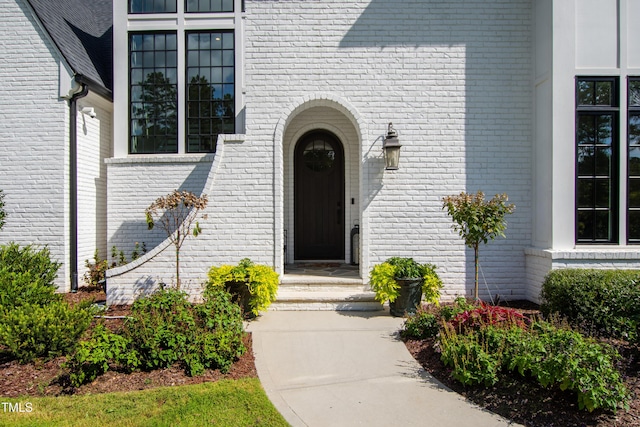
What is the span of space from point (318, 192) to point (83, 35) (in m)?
6.60

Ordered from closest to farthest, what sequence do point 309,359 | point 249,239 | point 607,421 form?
point 607,421 < point 309,359 < point 249,239

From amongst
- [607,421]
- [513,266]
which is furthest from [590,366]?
[513,266]

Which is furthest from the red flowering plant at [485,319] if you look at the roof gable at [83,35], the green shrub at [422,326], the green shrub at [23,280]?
the roof gable at [83,35]

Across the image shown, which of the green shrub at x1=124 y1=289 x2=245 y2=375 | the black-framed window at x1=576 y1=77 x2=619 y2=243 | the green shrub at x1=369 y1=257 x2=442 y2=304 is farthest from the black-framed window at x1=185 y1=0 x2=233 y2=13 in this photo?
the black-framed window at x1=576 y1=77 x2=619 y2=243

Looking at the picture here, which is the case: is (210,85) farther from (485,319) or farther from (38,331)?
(485,319)

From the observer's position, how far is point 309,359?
15.0 ft

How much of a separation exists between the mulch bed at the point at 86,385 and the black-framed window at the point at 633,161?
6.22 metres

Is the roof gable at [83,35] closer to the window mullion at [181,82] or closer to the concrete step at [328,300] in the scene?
the window mullion at [181,82]

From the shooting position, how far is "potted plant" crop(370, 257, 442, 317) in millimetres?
5902

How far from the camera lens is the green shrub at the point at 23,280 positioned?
16.1 ft

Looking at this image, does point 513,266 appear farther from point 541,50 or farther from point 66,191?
point 66,191

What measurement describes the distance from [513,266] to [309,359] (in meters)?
4.18

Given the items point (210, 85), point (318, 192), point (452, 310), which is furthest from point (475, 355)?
point (210, 85)

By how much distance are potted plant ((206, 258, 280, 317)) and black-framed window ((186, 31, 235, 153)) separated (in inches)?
138
